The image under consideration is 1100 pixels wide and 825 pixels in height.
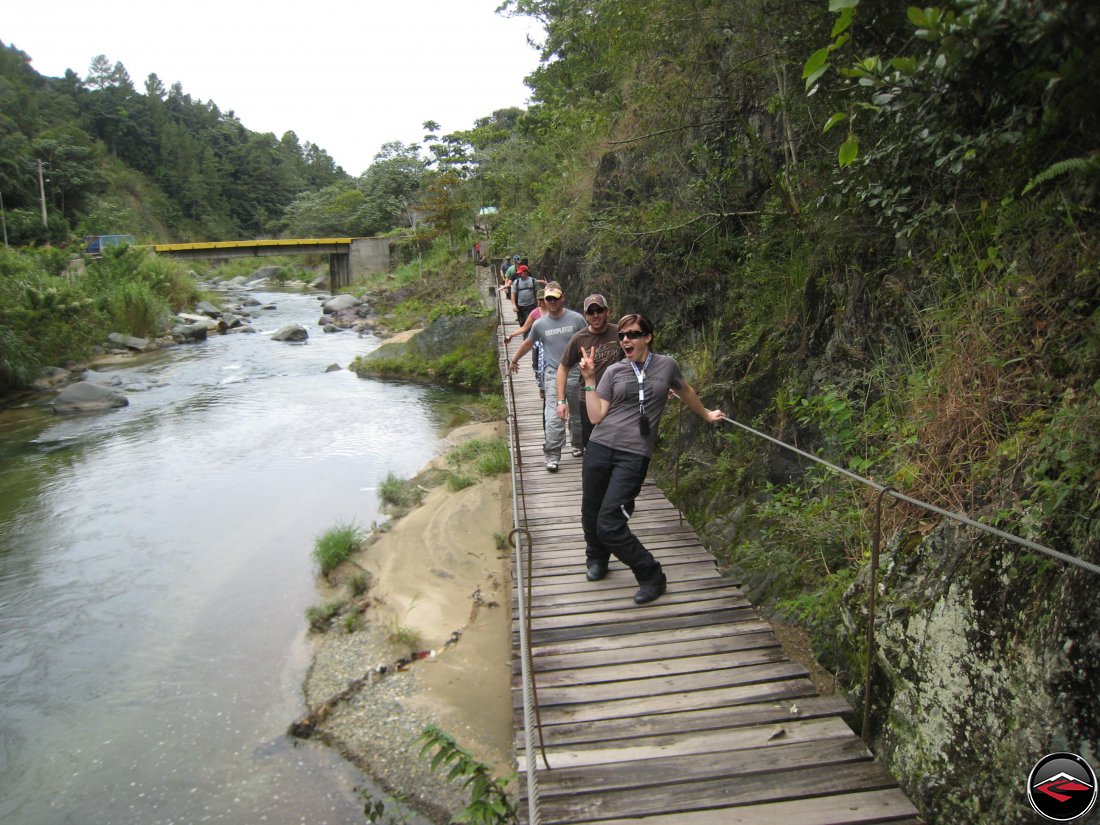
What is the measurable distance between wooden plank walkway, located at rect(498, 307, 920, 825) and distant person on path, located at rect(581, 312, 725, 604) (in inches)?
16.1

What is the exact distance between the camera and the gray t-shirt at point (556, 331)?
6.74 m

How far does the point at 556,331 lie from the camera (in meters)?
6.75

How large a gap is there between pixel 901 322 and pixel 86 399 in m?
17.9

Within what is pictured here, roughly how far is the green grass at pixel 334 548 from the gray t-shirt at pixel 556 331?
3544 millimetres

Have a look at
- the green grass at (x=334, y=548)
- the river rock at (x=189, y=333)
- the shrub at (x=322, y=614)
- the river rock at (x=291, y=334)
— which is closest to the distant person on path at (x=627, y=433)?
the shrub at (x=322, y=614)

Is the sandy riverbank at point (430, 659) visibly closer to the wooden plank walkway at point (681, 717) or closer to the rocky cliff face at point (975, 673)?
A: the wooden plank walkway at point (681, 717)

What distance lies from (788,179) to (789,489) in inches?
103

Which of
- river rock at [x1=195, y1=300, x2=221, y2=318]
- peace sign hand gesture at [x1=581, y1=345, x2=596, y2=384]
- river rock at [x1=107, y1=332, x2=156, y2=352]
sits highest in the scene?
peace sign hand gesture at [x1=581, y1=345, x2=596, y2=384]

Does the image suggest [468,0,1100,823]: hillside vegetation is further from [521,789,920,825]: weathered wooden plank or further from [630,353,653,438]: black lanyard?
[630,353,653,438]: black lanyard

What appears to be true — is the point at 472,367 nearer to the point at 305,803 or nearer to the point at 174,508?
the point at 174,508

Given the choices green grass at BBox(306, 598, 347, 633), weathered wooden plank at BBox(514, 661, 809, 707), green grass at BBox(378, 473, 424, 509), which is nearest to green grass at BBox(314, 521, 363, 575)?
green grass at BBox(306, 598, 347, 633)

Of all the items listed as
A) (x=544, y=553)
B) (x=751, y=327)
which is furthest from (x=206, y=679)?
(x=751, y=327)

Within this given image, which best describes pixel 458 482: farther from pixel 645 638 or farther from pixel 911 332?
pixel 911 332

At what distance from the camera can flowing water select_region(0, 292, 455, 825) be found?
17.6 ft
